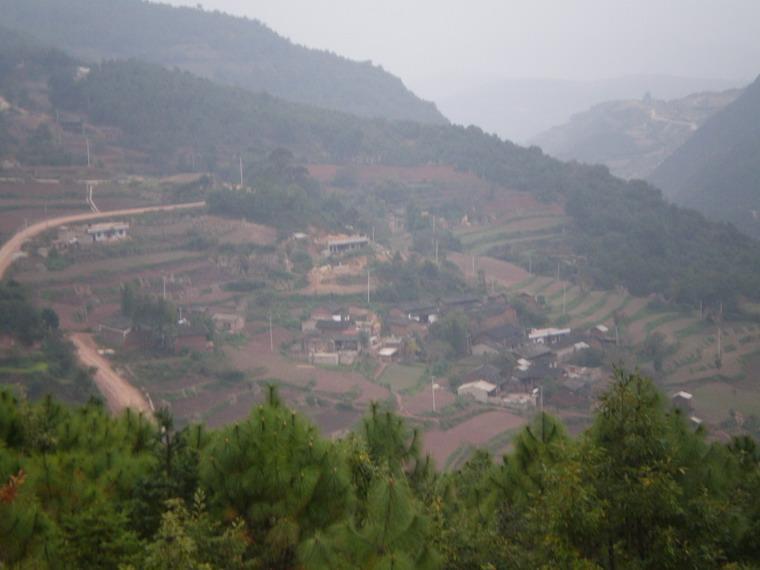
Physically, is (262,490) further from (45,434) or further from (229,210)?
(229,210)

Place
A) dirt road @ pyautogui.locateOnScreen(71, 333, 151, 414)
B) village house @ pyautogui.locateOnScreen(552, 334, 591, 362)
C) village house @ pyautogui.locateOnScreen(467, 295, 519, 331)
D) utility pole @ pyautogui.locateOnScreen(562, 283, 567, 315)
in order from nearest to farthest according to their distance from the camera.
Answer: dirt road @ pyautogui.locateOnScreen(71, 333, 151, 414) → village house @ pyautogui.locateOnScreen(552, 334, 591, 362) → village house @ pyautogui.locateOnScreen(467, 295, 519, 331) → utility pole @ pyautogui.locateOnScreen(562, 283, 567, 315)

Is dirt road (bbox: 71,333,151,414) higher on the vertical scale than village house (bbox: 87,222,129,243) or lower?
lower

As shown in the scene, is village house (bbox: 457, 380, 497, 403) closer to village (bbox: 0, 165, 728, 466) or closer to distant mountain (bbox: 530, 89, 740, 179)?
village (bbox: 0, 165, 728, 466)

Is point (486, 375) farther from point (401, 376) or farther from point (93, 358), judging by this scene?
point (93, 358)

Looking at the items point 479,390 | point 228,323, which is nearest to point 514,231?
point 228,323

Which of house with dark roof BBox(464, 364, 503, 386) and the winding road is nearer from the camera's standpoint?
the winding road

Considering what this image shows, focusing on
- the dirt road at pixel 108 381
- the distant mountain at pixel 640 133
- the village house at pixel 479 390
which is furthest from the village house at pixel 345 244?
the distant mountain at pixel 640 133

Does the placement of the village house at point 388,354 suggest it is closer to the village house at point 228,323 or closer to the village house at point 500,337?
the village house at point 500,337

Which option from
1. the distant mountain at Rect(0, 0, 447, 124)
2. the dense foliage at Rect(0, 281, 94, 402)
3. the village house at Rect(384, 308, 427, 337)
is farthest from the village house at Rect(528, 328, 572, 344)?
the distant mountain at Rect(0, 0, 447, 124)
